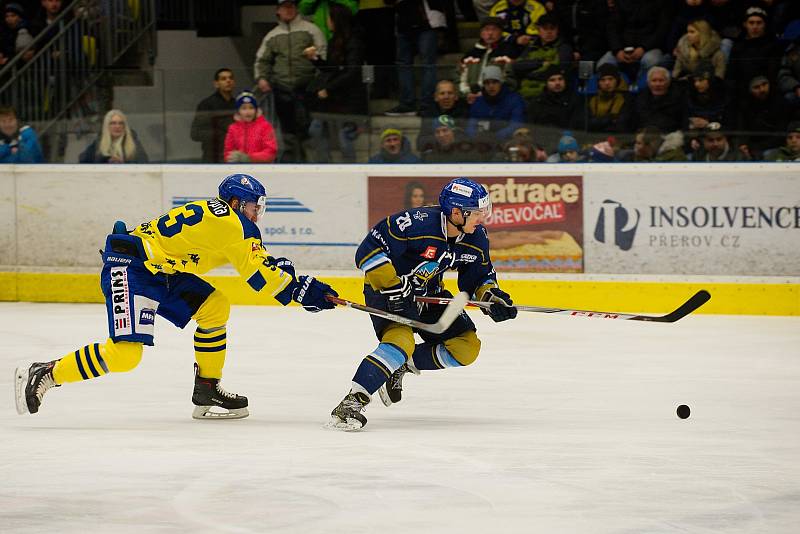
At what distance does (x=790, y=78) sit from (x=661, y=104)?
0.83 m

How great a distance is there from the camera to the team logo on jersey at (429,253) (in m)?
5.23

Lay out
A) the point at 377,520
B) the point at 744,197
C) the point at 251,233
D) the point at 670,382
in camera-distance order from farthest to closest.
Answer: the point at 744,197, the point at 670,382, the point at 251,233, the point at 377,520

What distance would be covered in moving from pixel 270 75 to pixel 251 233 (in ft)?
15.1

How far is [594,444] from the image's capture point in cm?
481

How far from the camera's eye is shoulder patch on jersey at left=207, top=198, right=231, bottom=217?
5.09 m

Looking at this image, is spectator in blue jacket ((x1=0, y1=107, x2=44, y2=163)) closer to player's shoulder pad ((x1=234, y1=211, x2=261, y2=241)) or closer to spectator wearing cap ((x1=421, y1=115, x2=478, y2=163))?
spectator wearing cap ((x1=421, y1=115, x2=478, y2=163))

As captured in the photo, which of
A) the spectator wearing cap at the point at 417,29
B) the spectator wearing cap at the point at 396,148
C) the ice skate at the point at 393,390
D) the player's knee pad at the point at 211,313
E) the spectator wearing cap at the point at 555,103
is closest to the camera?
the player's knee pad at the point at 211,313

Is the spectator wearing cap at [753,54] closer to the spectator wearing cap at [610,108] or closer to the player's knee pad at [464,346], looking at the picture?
the spectator wearing cap at [610,108]

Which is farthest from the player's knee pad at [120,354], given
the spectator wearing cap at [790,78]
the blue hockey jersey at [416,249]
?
the spectator wearing cap at [790,78]

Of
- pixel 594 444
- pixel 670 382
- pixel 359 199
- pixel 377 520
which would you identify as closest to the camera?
pixel 377 520

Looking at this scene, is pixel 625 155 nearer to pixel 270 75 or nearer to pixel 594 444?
pixel 270 75

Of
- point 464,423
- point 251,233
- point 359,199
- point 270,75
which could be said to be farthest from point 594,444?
point 270,75

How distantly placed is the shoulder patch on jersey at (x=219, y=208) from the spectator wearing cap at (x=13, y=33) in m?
7.22

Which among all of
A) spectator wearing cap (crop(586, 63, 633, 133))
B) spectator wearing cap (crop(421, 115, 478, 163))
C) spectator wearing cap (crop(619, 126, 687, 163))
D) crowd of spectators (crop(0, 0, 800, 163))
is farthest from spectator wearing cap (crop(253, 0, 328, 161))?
spectator wearing cap (crop(619, 126, 687, 163))
